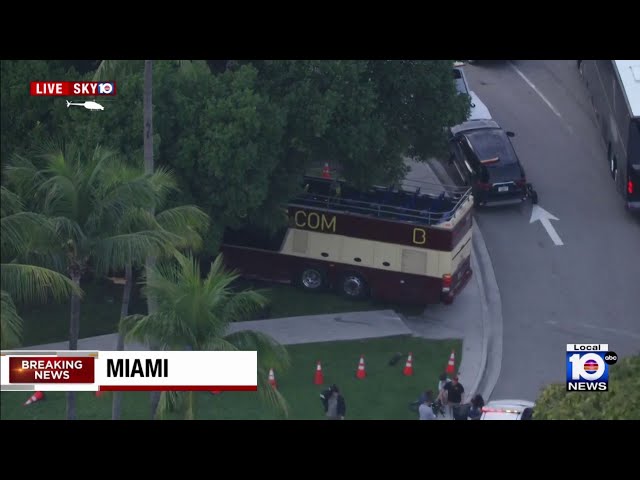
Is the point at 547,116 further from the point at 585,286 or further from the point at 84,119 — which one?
the point at 84,119

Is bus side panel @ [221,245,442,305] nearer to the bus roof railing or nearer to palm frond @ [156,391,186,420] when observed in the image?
the bus roof railing

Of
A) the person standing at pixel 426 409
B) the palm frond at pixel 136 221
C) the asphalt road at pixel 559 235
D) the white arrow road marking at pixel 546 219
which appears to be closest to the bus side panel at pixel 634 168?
the asphalt road at pixel 559 235

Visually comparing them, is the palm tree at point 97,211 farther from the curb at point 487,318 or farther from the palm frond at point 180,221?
the curb at point 487,318

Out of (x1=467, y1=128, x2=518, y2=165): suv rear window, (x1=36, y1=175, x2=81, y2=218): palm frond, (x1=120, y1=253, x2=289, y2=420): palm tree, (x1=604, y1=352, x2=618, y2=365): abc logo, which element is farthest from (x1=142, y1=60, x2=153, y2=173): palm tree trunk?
(x1=467, y1=128, x2=518, y2=165): suv rear window

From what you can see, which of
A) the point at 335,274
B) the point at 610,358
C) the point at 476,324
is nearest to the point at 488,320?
the point at 476,324

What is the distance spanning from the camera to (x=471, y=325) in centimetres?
3825

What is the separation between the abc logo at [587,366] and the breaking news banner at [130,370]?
6.54 metres

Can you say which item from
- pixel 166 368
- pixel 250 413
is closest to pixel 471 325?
pixel 250 413

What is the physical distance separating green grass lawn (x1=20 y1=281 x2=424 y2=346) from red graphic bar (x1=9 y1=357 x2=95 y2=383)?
34.0ft

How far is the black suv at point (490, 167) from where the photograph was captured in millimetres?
42781

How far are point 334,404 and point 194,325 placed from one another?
777cm
